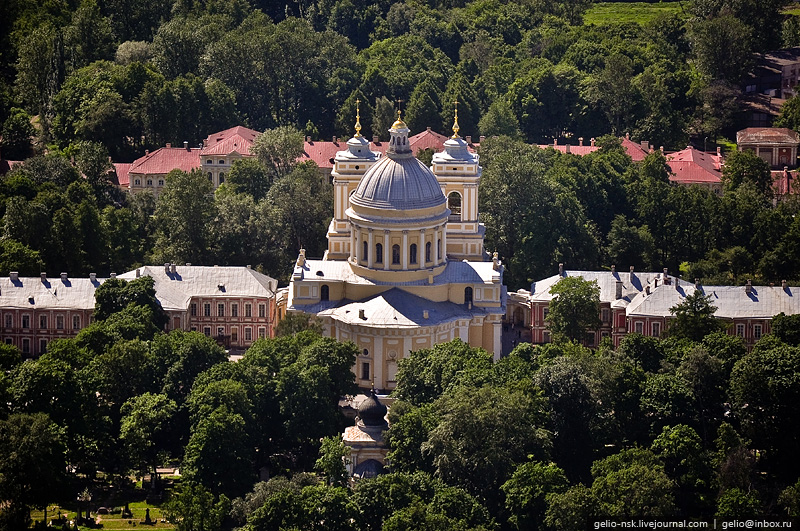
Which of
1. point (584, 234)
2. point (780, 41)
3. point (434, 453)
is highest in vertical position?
point (780, 41)

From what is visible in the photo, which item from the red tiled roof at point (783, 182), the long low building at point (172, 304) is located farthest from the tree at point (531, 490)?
the red tiled roof at point (783, 182)

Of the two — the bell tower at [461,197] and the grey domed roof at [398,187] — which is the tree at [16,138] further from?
the grey domed roof at [398,187]

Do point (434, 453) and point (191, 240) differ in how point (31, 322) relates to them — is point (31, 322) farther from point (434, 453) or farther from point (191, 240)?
point (434, 453)

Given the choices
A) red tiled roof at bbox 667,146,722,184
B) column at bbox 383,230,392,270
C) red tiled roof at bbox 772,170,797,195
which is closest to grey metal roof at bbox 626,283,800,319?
column at bbox 383,230,392,270

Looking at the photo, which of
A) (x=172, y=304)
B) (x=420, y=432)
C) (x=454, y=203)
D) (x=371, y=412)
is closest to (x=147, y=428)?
(x=371, y=412)

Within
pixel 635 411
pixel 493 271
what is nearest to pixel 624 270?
pixel 493 271

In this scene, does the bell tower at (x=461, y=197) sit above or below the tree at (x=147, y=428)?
above
